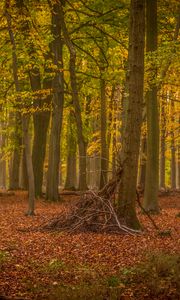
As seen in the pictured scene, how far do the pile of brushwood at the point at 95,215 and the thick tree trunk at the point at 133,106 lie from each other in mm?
286

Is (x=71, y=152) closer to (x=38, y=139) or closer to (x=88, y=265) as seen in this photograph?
(x=38, y=139)

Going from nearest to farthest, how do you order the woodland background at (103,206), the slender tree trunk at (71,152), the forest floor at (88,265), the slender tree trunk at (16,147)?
1. the forest floor at (88,265)
2. the woodland background at (103,206)
3. the slender tree trunk at (16,147)
4. the slender tree trunk at (71,152)

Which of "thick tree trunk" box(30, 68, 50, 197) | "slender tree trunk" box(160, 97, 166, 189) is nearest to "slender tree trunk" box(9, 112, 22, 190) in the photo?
"thick tree trunk" box(30, 68, 50, 197)

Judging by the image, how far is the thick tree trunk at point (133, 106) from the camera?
12.0 meters

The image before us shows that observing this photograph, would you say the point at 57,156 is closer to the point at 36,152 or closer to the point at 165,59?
the point at 36,152

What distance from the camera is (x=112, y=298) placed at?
21.9 ft

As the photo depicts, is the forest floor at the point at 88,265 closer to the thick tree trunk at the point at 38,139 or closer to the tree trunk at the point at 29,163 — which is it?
the tree trunk at the point at 29,163

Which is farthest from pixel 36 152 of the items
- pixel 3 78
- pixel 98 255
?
pixel 98 255

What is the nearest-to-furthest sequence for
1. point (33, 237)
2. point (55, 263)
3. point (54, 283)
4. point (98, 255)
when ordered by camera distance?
1. point (54, 283)
2. point (55, 263)
3. point (98, 255)
4. point (33, 237)

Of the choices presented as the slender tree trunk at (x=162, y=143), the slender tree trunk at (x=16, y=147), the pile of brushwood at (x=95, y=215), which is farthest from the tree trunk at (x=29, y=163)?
the slender tree trunk at (x=162, y=143)

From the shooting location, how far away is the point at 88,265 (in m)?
8.64

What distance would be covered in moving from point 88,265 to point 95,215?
3735 mm

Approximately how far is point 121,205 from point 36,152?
11.6m

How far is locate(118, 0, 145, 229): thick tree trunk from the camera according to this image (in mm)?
11984
